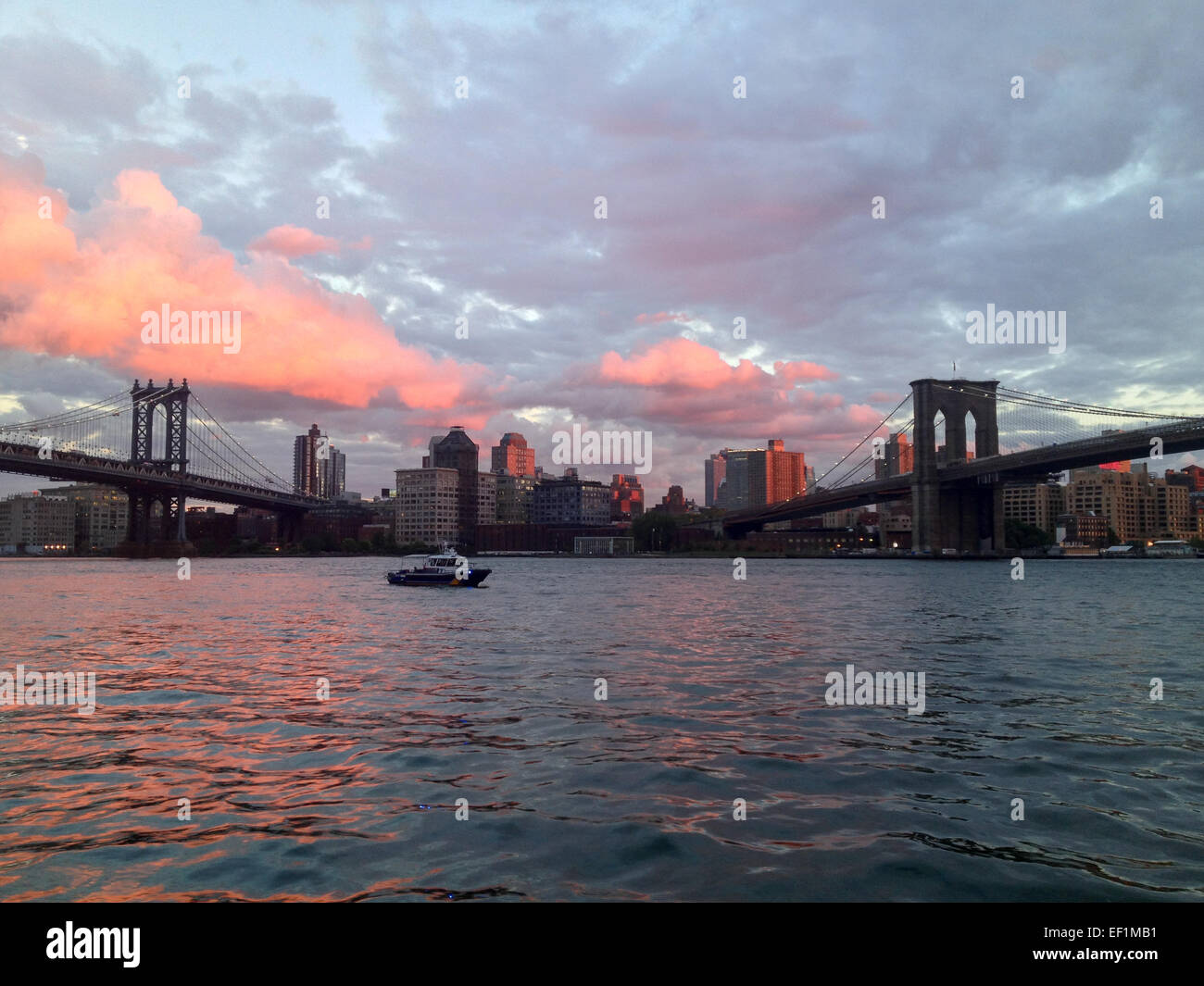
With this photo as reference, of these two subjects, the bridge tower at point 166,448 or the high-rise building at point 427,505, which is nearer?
the bridge tower at point 166,448

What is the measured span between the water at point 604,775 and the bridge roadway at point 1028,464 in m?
58.8

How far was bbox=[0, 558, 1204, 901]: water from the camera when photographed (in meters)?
6.55

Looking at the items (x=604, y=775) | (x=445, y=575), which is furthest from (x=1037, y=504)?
(x=604, y=775)

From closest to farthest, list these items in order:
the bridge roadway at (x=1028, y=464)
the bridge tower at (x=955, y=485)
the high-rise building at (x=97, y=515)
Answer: the bridge roadway at (x=1028, y=464) → the bridge tower at (x=955, y=485) → the high-rise building at (x=97, y=515)

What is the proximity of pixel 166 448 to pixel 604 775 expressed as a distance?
11951 centimetres

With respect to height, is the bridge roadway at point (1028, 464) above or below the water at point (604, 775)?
above

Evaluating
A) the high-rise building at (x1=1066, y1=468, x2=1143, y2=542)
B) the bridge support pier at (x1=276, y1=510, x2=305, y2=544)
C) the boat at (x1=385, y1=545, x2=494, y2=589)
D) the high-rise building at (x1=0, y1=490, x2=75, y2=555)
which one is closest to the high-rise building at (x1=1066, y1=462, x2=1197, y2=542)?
the high-rise building at (x1=1066, y1=468, x2=1143, y2=542)

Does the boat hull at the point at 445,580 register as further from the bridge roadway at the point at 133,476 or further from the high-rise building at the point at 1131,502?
the high-rise building at the point at 1131,502

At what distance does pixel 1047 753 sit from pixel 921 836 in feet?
13.7

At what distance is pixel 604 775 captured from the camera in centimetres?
951

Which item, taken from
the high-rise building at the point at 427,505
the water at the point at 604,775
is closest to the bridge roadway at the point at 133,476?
the high-rise building at the point at 427,505

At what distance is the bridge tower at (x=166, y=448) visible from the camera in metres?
104

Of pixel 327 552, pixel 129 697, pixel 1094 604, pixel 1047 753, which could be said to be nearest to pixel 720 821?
pixel 1047 753

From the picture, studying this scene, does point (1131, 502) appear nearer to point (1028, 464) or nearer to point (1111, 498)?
point (1111, 498)
